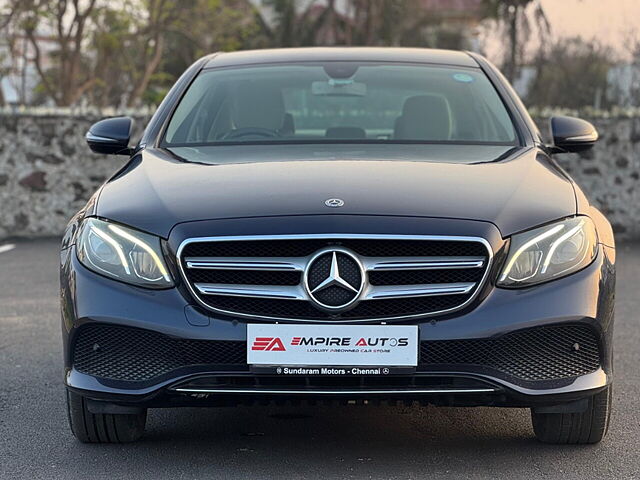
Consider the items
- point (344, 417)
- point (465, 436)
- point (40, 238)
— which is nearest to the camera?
point (465, 436)

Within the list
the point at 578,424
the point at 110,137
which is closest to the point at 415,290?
the point at 578,424

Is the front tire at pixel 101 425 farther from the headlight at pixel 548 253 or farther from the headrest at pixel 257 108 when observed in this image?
the headrest at pixel 257 108

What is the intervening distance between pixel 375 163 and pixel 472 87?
1.24m

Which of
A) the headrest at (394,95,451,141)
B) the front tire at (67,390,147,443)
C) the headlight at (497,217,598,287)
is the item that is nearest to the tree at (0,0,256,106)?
the headrest at (394,95,451,141)

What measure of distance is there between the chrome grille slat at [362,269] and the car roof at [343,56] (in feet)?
7.25

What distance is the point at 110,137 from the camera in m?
5.54

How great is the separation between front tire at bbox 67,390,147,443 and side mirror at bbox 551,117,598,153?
2.15 metres

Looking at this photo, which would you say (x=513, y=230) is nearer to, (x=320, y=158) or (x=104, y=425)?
(x=320, y=158)

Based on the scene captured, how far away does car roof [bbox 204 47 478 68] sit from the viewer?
20.2 ft

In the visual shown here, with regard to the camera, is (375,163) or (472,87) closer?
(375,163)

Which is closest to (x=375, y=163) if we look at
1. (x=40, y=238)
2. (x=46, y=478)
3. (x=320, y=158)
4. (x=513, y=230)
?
(x=320, y=158)

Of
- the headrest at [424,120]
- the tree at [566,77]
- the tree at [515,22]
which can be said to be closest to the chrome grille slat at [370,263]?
the headrest at [424,120]

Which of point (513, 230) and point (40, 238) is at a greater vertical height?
point (513, 230)

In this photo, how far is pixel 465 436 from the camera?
15.6 ft
